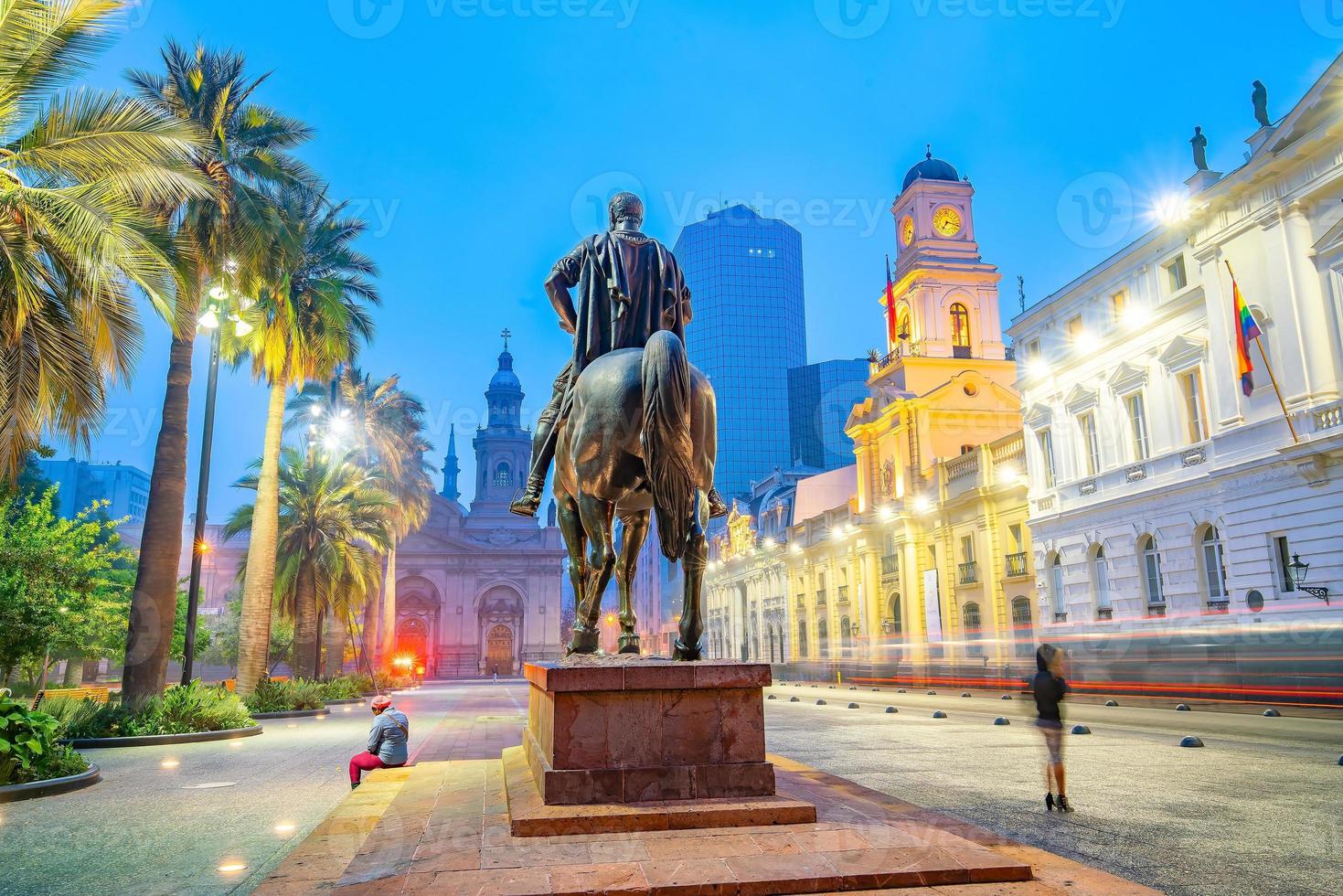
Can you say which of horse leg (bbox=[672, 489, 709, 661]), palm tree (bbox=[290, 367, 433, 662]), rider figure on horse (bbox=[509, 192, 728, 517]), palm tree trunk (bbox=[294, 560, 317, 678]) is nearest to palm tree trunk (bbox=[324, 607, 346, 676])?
palm tree (bbox=[290, 367, 433, 662])

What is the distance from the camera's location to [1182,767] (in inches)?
396

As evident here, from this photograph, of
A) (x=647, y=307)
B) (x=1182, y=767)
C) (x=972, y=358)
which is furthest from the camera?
(x=972, y=358)

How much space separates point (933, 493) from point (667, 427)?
38017mm

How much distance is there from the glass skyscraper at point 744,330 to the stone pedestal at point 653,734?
132 metres

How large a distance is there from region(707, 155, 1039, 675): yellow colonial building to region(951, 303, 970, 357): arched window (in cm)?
7

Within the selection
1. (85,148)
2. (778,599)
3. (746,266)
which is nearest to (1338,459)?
(85,148)

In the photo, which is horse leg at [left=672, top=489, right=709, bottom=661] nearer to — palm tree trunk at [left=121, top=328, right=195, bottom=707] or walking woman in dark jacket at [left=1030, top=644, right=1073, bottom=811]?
walking woman in dark jacket at [left=1030, top=644, right=1073, bottom=811]

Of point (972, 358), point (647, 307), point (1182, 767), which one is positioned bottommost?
point (1182, 767)

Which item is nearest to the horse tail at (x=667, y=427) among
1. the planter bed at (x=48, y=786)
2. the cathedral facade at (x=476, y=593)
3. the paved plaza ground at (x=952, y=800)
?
the paved plaza ground at (x=952, y=800)

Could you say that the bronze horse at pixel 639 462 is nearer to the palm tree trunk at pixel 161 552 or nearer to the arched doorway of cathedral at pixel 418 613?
the palm tree trunk at pixel 161 552

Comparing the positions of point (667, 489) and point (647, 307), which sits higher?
point (647, 307)

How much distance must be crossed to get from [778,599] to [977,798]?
58.1 metres

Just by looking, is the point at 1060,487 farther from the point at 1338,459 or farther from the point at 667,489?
the point at 667,489

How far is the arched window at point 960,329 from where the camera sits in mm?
48344
